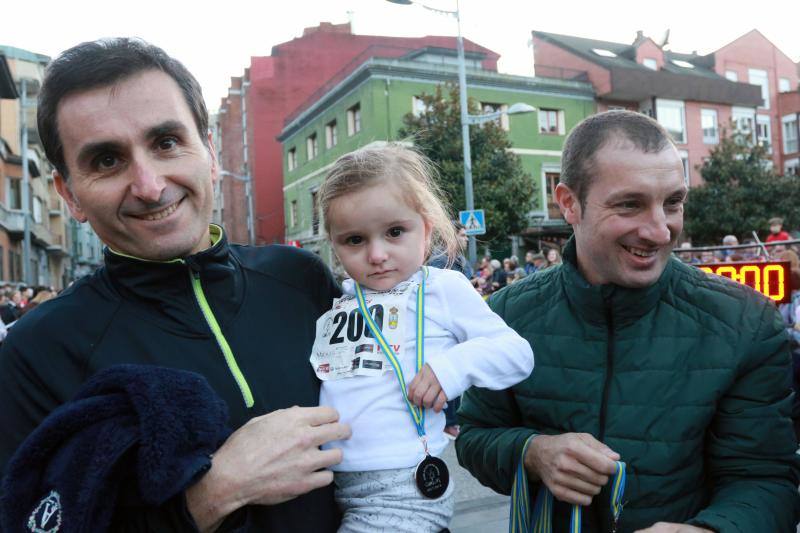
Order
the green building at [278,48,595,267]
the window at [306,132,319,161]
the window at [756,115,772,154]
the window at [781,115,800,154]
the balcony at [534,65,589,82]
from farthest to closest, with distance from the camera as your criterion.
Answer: the window at [781,115,800,154] < the window at [756,115,772,154] < the window at [306,132,319,161] < the balcony at [534,65,589,82] < the green building at [278,48,595,267]

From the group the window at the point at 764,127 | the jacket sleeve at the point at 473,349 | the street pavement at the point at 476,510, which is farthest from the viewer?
the window at the point at 764,127

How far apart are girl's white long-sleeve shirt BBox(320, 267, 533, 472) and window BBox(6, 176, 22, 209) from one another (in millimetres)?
40110

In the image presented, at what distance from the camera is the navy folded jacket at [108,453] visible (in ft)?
4.60

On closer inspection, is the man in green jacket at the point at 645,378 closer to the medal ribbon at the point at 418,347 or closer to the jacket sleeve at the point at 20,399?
the medal ribbon at the point at 418,347

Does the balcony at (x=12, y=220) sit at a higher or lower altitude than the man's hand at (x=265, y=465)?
higher

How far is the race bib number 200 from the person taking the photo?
2012 millimetres

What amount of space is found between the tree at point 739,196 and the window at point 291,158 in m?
19.5

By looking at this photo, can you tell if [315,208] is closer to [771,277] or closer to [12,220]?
[771,277]

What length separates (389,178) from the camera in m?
2.20

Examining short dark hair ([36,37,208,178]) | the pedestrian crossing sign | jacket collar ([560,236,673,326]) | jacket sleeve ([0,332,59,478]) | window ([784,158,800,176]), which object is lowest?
jacket sleeve ([0,332,59,478])

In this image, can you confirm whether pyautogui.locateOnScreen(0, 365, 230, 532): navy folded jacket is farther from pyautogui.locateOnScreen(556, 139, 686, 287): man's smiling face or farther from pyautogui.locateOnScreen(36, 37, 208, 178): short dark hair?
pyautogui.locateOnScreen(556, 139, 686, 287): man's smiling face

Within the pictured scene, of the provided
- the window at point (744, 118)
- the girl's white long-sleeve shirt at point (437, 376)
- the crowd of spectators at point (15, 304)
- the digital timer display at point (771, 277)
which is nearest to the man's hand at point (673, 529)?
the girl's white long-sleeve shirt at point (437, 376)

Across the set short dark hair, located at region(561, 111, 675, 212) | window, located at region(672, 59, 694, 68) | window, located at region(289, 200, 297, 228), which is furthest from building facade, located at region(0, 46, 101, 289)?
window, located at region(672, 59, 694, 68)

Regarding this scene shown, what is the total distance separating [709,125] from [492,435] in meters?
36.0
